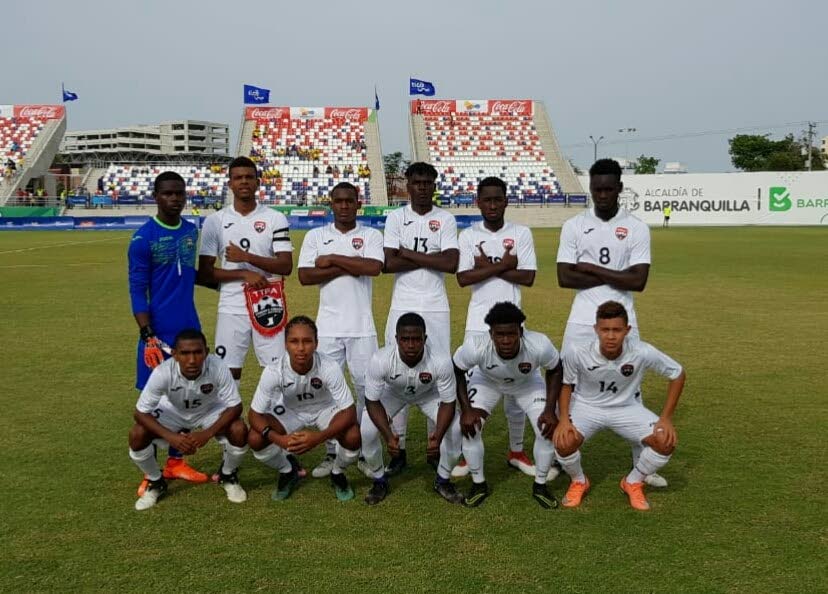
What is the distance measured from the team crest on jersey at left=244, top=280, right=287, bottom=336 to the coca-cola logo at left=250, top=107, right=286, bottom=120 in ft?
202

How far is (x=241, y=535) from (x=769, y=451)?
13.3ft

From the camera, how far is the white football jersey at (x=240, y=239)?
5.52 metres

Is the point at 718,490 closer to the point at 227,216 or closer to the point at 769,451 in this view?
Answer: the point at 769,451

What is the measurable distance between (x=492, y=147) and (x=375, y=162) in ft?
35.0

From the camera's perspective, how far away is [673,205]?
50.3 meters

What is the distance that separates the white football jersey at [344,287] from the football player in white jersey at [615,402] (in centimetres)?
162

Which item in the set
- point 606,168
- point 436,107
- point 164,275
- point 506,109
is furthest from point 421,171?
point 506,109

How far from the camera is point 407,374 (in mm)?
4891

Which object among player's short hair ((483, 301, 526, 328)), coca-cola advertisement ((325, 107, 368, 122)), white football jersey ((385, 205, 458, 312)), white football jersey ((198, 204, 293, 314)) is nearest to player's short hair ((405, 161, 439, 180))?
white football jersey ((385, 205, 458, 312))

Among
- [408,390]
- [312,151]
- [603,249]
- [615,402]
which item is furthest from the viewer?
[312,151]

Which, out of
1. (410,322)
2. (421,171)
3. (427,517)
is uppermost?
(421,171)

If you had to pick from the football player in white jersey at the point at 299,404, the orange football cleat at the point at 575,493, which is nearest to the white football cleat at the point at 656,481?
the orange football cleat at the point at 575,493

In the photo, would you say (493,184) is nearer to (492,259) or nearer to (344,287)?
(492,259)

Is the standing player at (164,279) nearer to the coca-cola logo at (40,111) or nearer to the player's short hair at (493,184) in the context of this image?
the player's short hair at (493,184)
